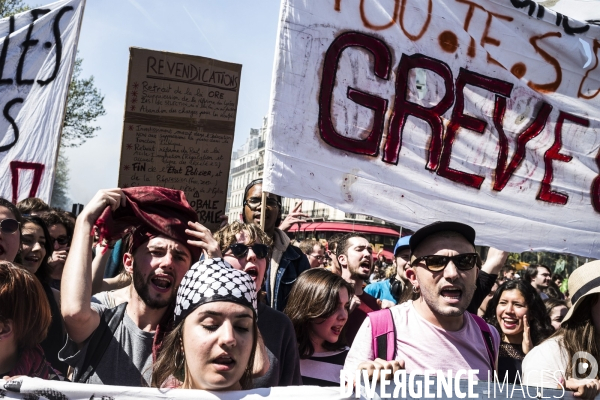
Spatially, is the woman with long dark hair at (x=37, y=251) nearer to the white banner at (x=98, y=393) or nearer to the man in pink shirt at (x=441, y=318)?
the white banner at (x=98, y=393)

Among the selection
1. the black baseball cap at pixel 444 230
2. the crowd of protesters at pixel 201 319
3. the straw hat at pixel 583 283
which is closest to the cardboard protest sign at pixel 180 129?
the crowd of protesters at pixel 201 319

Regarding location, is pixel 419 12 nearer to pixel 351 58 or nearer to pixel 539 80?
pixel 351 58

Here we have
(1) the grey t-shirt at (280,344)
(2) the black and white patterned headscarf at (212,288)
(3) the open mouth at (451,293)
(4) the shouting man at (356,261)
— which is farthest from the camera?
(4) the shouting man at (356,261)

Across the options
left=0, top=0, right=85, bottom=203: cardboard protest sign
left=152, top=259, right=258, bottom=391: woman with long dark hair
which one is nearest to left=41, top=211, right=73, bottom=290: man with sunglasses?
left=0, top=0, right=85, bottom=203: cardboard protest sign

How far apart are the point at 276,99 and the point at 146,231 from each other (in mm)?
1308

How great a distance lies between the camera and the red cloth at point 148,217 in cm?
299

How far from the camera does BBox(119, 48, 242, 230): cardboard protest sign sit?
4.65m

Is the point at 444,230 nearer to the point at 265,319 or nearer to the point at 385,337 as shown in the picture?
the point at 385,337

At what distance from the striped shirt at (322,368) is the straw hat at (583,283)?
1.36 meters

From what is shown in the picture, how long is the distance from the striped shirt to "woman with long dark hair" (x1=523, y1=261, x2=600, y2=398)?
1.27 m

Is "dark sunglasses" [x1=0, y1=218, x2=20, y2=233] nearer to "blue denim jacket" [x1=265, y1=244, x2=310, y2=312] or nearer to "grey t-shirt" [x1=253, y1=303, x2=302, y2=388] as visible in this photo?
"grey t-shirt" [x1=253, y1=303, x2=302, y2=388]

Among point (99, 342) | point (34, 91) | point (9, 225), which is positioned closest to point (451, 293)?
point (99, 342)

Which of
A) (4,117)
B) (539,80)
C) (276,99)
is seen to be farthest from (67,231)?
(539,80)

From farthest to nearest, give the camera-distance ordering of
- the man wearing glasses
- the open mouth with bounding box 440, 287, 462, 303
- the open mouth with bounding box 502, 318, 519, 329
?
the man wearing glasses < the open mouth with bounding box 502, 318, 519, 329 < the open mouth with bounding box 440, 287, 462, 303
